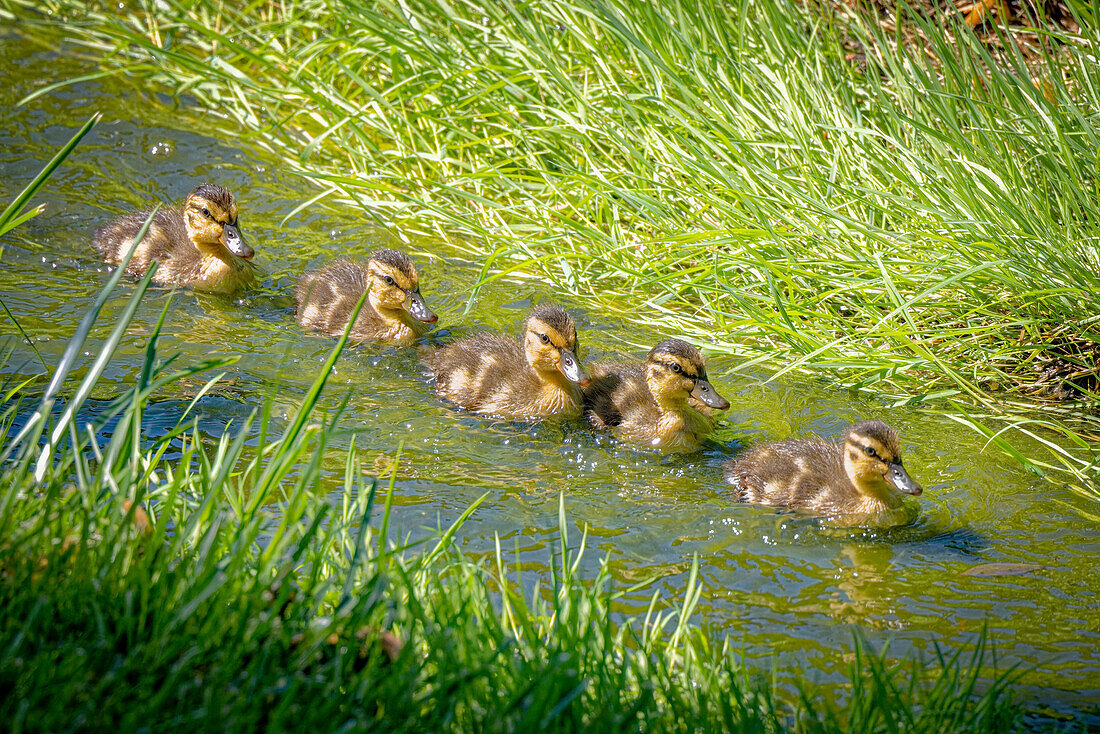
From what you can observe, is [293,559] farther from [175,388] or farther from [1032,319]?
[1032,319]

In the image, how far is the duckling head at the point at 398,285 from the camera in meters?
4.58

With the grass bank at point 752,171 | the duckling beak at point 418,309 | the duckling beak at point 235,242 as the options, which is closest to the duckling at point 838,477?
the grass bank at point 752,171

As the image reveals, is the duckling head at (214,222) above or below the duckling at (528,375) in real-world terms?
above

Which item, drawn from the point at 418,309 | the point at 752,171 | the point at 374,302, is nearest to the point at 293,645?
the point at 418,309

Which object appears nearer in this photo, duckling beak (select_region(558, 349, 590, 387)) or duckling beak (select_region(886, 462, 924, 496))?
duckling beak (select_region(886, 462, 924, 496))

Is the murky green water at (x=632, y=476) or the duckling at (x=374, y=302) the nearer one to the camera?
the murky green water at (x=632, y=476)

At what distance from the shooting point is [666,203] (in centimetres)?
504

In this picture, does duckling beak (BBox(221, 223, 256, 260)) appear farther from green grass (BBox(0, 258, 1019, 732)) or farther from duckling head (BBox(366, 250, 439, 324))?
green grass (BBox(0, 258, 1019, 732))

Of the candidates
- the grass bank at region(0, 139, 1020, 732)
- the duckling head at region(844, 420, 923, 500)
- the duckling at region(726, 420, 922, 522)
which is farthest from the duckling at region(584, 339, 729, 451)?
the grass bank at region(0, 139, 1020, 732)

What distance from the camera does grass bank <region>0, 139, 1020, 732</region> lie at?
1846 mm

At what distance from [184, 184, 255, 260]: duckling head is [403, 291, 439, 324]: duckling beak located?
2.99 feet

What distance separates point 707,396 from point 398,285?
1.49 metres

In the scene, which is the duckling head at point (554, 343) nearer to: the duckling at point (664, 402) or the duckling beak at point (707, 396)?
the duckling at point (664, 402)

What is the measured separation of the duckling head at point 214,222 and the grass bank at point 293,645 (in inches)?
99.8
